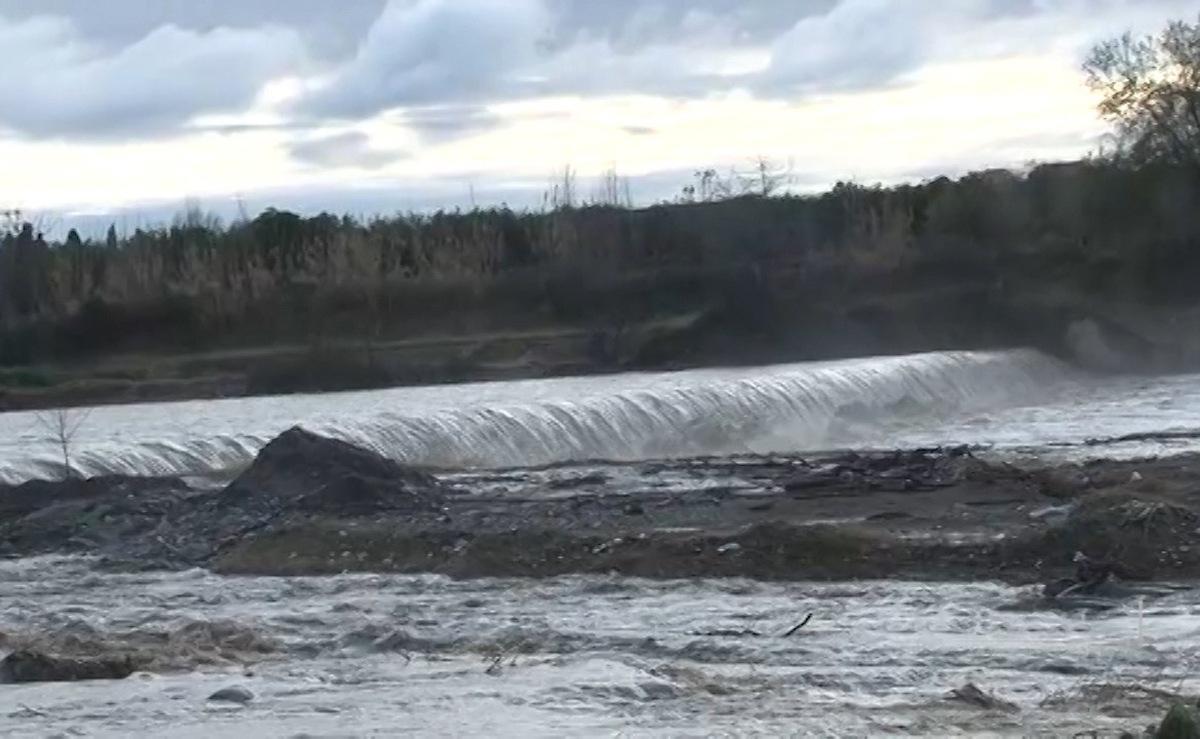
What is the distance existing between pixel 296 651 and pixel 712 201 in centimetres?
5178

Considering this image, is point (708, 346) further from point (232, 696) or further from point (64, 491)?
point (232, 696)

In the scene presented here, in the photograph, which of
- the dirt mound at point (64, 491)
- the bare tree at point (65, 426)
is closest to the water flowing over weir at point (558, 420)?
the bare tree at point (65, 426)

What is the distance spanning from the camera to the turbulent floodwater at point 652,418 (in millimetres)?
26781

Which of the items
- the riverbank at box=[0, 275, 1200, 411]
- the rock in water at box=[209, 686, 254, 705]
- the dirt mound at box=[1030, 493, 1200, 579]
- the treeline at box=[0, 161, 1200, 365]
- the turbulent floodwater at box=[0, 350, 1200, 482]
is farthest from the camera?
the treeline at box=[0, 161, 1200, 365]

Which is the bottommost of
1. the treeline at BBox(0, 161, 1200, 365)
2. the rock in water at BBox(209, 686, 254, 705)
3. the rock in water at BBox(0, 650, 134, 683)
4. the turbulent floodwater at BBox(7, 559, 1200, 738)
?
the turbulent floodwater at BBox(7, 559, 1200, 738)

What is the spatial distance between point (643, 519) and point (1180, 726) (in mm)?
10971

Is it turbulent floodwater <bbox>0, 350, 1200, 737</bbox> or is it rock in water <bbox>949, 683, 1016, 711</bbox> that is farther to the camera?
turbulent floodwater <bbox>0, 350, 1200, 737</bbox>

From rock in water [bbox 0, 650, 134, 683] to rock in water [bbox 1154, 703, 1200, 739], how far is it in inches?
268

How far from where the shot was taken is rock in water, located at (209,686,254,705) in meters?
11.6

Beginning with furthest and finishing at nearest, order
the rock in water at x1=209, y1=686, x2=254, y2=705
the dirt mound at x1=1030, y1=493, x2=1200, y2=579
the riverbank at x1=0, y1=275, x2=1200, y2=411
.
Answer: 1. the riverbank at x1=0, y1=275, x2=1200, y2=411
2. the dirt mound at x1=1030, y1=493, x2=1200, y2=579
3. the rock in water at x1=209, y1=686, x2=254, y2=705

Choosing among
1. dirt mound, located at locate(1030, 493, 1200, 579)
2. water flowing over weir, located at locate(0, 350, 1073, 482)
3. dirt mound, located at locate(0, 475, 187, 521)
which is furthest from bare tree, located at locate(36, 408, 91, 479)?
dirt mound, located at locate(1030, 493, 1200, 579)

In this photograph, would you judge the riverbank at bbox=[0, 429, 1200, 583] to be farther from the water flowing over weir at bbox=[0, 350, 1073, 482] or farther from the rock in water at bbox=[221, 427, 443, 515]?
the water flowing over weir at bbox=[0, 350, 1073, 482]

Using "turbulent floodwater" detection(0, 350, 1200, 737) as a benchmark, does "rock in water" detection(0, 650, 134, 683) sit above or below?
above

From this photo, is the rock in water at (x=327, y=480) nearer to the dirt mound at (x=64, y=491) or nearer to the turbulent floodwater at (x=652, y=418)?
the dirt mound at (x=64, y=491)
